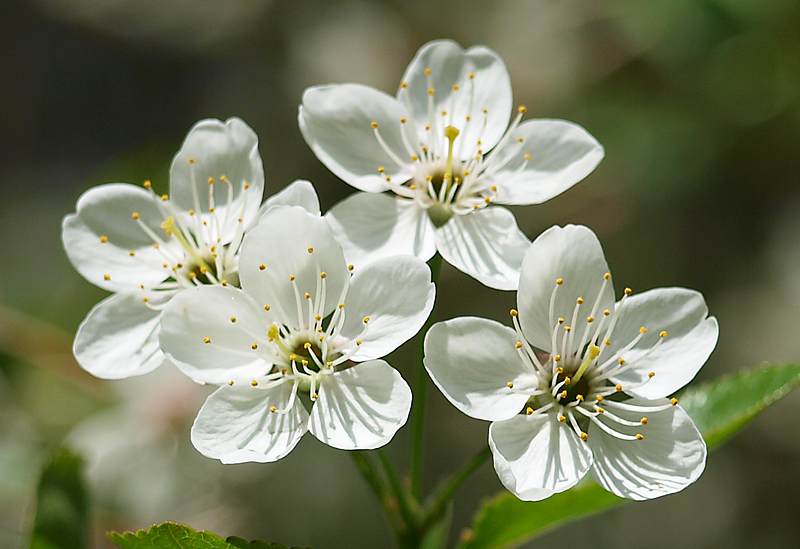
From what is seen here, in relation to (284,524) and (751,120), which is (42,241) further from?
(751,120)

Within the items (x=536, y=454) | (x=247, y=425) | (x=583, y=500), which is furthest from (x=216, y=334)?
(x=583, y=500)

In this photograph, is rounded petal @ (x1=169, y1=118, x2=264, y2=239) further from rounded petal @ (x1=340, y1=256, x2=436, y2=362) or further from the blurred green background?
the blurred green background

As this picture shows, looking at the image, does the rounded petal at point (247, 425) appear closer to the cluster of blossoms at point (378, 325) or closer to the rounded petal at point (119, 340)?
the cluster of blossoms at point (378, 325)

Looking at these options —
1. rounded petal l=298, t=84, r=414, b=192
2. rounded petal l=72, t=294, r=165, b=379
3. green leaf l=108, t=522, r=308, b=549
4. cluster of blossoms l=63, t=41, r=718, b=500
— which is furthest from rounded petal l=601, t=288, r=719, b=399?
rounded petal l=72, t=294, r=165, b=379

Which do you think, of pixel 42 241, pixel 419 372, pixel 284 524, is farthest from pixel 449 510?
pixel 42 241

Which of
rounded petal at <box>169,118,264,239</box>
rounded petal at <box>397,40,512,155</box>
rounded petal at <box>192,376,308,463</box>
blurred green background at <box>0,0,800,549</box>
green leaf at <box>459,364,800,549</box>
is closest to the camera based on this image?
rounded petal at <box>192,376,308,463</box>

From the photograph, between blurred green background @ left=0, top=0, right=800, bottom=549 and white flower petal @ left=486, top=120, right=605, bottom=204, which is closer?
white flower petal @ left=486, top=120, right=605, bottom=204

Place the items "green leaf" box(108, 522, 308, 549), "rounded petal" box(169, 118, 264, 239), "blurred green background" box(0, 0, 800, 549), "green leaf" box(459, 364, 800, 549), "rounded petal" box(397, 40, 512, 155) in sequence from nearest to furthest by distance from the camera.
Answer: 1. "green leaf" box(108, 522, 308, 549)
2. "green leaf" box(459, 364, 800, 549)
3. "rounded petal" box(169, 118, 264, 239)
4. "rounded petal" box(397, 40, 512, 155)
5. "blurred green background" box(0, 0, 800, 549)
